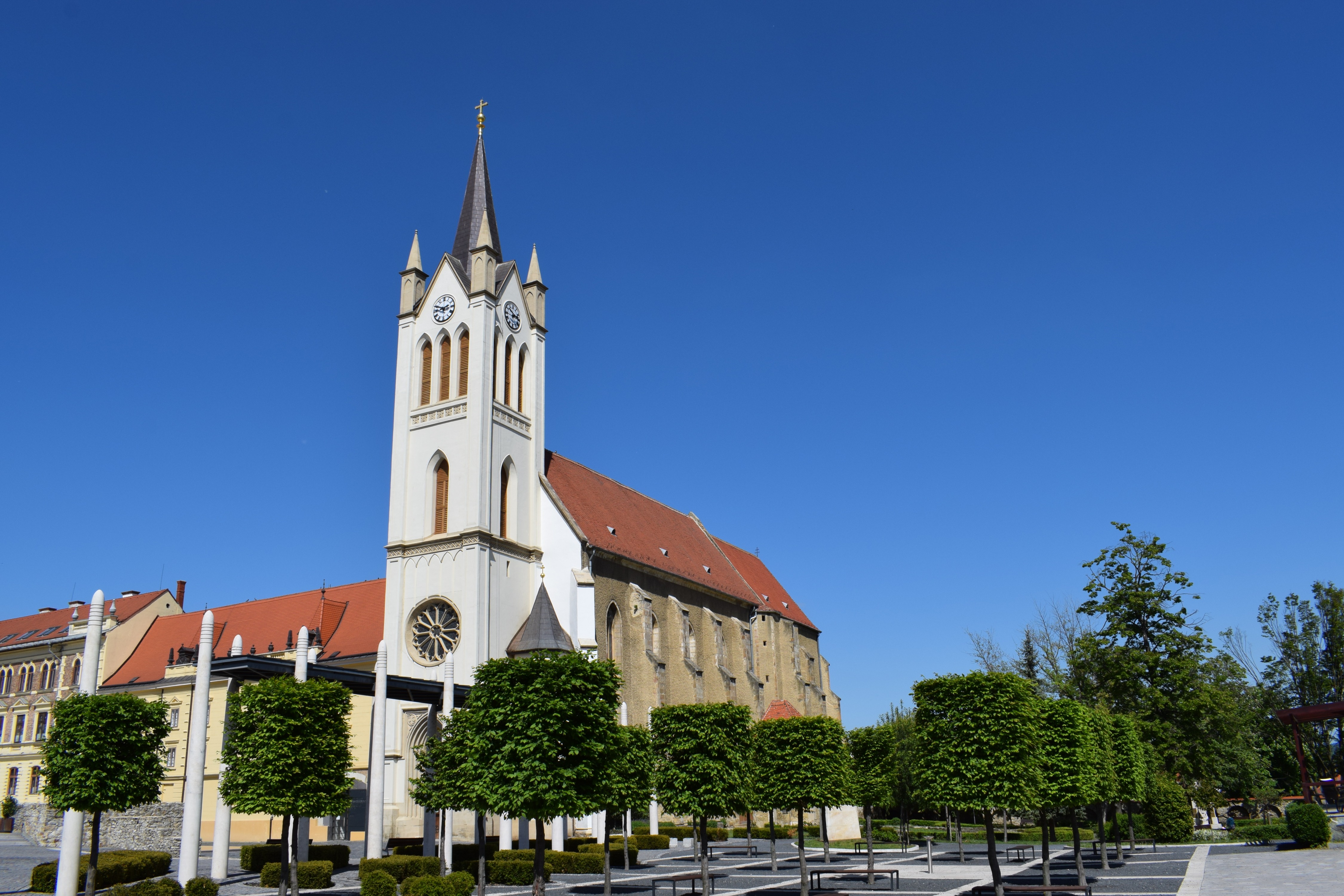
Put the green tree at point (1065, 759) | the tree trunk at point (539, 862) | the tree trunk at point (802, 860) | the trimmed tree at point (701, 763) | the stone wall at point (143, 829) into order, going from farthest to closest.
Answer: the stone wall at point (143, 829) < the green tree at point (1065, 759) < the trimmed tree at point (701, 763) < the tree trunk at point (802, 860) < the tree trunk at point (539, 862)

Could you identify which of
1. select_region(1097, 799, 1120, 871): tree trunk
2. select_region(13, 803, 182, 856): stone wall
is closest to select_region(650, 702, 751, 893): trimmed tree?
select_region(1097, 799, 1120, 871): tree trunk

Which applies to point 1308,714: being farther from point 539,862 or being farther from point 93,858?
point 93,858

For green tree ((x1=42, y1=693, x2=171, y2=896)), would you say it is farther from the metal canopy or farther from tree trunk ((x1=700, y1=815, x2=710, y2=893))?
tree trunk ((x1=700, y1=815, x2=710, y2=893))

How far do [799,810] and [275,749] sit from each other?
13.3 metres

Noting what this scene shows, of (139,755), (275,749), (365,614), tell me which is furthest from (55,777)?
(365,614)

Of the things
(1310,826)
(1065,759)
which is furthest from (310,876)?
(1310,826)

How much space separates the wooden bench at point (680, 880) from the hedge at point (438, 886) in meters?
4.68

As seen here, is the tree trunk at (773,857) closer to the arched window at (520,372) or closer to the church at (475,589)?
the church at (475,589)

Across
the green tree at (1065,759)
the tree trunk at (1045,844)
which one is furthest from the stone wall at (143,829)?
the green tree at (1065,759)

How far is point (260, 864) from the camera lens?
3152cm

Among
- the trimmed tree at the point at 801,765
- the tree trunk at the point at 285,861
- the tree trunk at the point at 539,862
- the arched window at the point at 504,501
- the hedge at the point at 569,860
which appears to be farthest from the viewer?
the arched window at the point at 504,501

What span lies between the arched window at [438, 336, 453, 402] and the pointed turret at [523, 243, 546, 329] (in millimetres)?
4965

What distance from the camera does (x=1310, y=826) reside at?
120 ft

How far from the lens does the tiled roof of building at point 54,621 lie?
66062 millimetres
